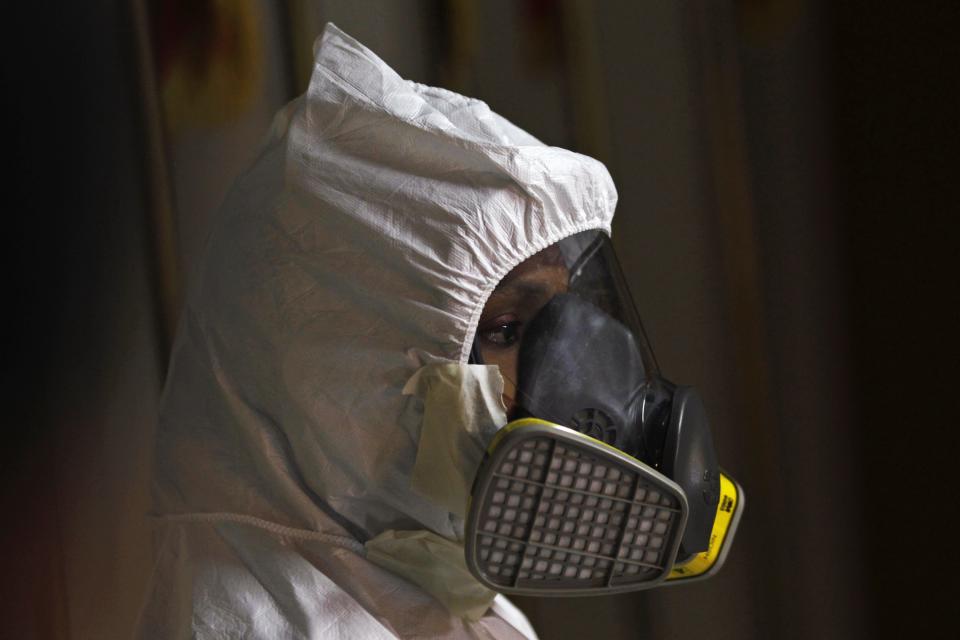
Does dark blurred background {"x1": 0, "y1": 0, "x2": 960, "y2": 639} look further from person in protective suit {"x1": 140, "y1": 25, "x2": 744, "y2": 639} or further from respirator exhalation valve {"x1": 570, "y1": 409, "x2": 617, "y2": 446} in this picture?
respirator exhalation valve {"x1": 570, "y1": 409, "x2": 617, "y2": 446}

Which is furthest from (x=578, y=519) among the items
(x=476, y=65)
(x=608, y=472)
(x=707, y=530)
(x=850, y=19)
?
(x=850, y=19)

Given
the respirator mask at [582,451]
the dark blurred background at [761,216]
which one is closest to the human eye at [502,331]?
the respirator mask at [582,451]

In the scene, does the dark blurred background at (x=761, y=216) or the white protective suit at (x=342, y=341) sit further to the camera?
the dark blurred background at (x=761, y=216)

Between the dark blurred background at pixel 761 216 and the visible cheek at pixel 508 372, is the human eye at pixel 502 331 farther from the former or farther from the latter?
the dark blurred background at pixel 761 216

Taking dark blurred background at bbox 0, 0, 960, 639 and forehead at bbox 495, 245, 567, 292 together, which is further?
dark blurred background at bbox 0, 0, 960, 639

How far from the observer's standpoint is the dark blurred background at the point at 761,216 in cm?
146

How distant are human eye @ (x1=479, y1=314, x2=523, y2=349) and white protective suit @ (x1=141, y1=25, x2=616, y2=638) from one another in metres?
0.05

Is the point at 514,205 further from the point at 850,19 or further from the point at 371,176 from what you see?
the point at 850,19

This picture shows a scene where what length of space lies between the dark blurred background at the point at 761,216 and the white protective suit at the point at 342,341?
18.7 inches

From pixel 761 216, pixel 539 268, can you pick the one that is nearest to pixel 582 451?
pixel 539 268

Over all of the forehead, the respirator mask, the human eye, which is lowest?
the respirator mask

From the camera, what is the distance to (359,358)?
2.99 feet

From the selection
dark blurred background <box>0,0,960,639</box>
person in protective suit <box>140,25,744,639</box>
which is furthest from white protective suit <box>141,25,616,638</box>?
dark blurred background <box>0,0,960,639</box>

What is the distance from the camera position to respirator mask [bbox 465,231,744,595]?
0.87 m
